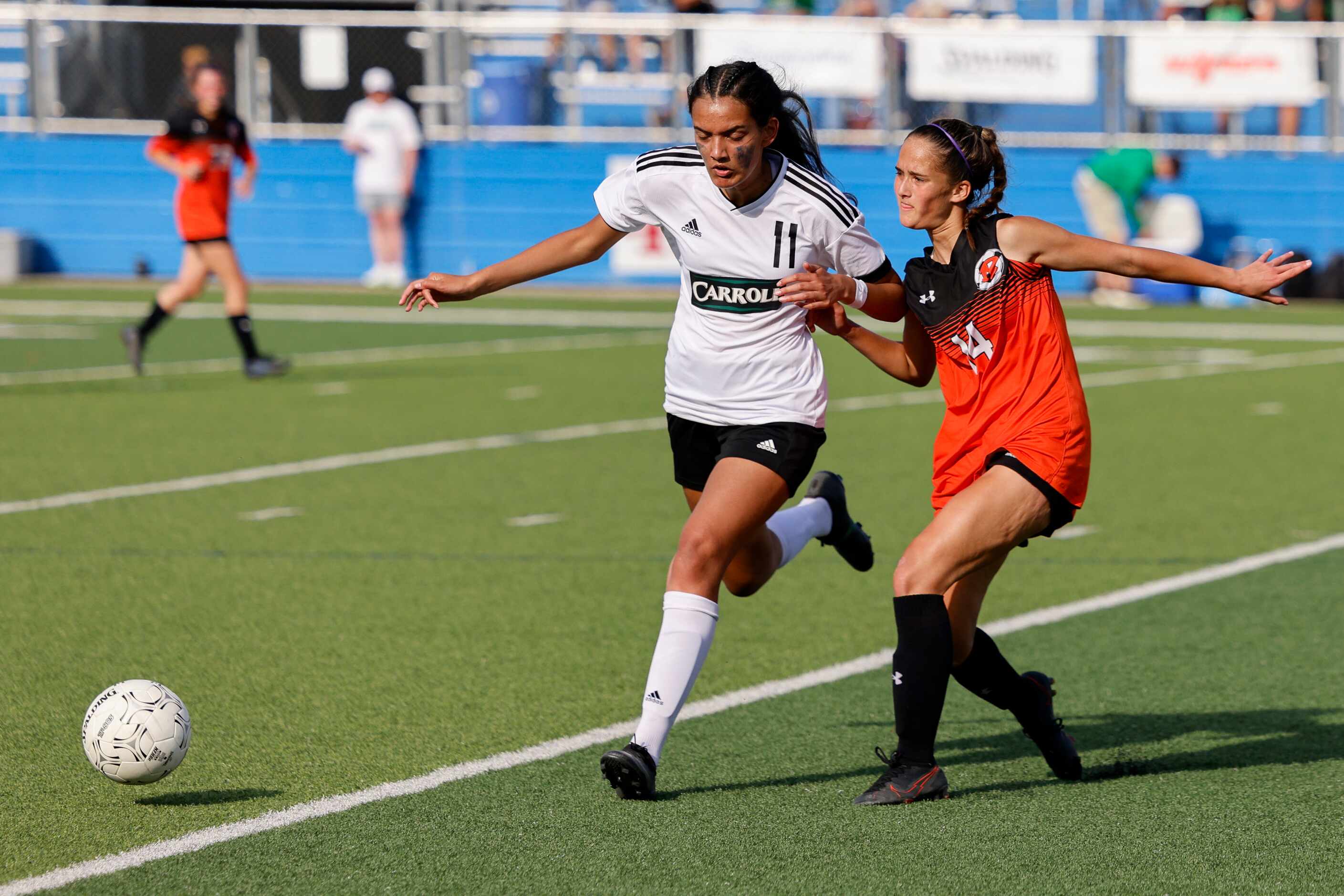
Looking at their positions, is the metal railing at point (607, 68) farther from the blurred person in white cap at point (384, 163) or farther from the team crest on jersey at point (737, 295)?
the team crest on jersey at point (737, 295)

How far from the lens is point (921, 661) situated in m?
4.94

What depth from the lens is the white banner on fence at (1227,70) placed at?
2445 cm

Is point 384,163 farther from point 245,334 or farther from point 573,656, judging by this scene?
point 573,656

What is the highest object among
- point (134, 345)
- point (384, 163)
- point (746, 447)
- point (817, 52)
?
point (817, 52)

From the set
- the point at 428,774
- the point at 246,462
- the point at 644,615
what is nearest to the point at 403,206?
the point at 246,462

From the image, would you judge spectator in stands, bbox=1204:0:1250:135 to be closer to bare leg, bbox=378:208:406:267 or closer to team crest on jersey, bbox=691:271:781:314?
bare leg, bbox=378:208:406:267

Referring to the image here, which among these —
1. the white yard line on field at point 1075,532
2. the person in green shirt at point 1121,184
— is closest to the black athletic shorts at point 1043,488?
the white yard line on field at point 1075,532

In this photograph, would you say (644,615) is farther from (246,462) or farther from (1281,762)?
(246,462)

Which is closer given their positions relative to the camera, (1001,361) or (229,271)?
(1001,361)

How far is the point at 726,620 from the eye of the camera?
7613 mm

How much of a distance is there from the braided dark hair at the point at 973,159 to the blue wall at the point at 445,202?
19393 millimetres

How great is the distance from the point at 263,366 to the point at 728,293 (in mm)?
10605

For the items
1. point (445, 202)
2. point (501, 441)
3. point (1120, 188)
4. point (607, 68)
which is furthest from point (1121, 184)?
point (501, 441)

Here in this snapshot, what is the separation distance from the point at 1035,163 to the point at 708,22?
182 inches
